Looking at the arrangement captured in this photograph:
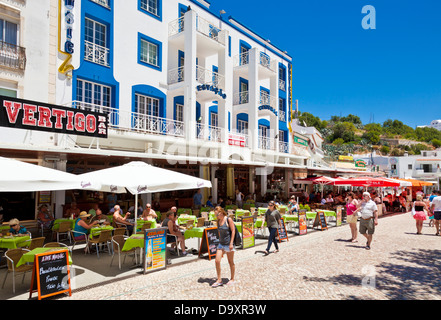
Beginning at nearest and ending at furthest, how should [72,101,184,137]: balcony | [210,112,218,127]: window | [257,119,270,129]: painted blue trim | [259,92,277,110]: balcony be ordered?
[72,101,184,137]: balcony < [210,112,218,127]: window < [259,92,277,110]: balcony < [257,119,270,129]: painted blue trim

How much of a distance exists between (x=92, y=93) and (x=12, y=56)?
350 cm

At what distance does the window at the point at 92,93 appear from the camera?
48.4ft

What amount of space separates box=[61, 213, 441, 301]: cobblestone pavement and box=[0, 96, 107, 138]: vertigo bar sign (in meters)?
6.73

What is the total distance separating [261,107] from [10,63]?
1592 cm

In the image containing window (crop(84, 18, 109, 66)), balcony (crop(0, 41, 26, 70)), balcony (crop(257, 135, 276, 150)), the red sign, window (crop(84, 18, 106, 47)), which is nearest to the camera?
balcony (crop(0, 41, 26, 70))

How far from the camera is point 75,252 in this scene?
31.7 feet

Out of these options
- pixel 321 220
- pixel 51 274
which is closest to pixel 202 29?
pixel 321 220

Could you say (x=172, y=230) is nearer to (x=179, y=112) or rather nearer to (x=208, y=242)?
(x=208, y=242)

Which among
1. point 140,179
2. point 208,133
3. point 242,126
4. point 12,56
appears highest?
point 12,56

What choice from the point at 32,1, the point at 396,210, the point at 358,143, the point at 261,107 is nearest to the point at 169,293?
the point at 32,1

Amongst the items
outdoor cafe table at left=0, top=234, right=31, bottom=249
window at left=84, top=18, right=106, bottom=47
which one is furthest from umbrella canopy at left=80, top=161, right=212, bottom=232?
window at left=84, top=18, right=106, bottom=47

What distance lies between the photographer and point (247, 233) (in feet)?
34.8

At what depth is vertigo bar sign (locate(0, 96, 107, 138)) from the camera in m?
10.3

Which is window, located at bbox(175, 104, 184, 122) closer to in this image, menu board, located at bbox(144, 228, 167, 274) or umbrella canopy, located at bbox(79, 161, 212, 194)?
umbrella canopy, located at bbox(79, 161, 212, 194)
